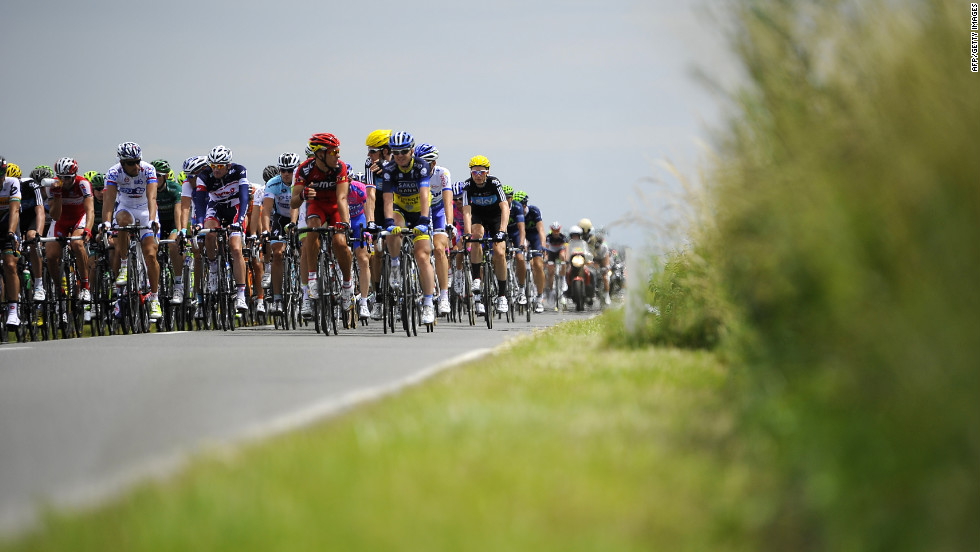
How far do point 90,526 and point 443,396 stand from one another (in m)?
3.32

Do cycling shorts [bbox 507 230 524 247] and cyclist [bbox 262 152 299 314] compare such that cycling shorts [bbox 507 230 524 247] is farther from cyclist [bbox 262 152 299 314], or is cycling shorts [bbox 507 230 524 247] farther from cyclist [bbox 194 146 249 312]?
cyclist [bbox 194 146 249 312]

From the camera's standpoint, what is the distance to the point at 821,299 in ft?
14.8

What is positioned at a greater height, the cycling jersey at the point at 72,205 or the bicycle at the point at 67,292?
the cycling jersey at the point at 72,205

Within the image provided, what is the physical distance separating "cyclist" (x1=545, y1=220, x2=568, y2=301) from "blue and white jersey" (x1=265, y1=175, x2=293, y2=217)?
14.8m

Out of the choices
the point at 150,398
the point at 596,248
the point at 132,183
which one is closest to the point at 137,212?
the point at 132,183

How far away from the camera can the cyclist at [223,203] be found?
62.3ft

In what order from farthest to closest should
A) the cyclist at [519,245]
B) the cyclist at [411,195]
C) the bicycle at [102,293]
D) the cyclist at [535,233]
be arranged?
the cyclist at [535,233] < the cyclist at [519,245] < the bicycle at [102,293] < the cyclist at [411,195]

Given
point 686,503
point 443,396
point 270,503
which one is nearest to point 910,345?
point 686,503

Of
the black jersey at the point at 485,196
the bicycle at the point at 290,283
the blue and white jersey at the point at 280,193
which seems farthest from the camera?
the black jersey at the point at 485,196

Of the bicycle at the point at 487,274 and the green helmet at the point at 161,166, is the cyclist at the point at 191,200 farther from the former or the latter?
the bicycle at the point at 487,274

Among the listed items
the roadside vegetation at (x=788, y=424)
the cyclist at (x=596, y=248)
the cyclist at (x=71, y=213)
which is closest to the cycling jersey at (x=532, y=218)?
the cyclist at (x=596, y=248)

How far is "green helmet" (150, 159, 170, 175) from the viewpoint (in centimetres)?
2006

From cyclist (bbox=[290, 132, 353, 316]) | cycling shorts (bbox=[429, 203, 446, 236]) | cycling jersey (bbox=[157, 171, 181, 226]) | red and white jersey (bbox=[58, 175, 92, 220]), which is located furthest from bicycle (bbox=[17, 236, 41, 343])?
cycling shorts (bbox=[429, 203, 446, 236])

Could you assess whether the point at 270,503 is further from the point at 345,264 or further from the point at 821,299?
the point at 345,264
